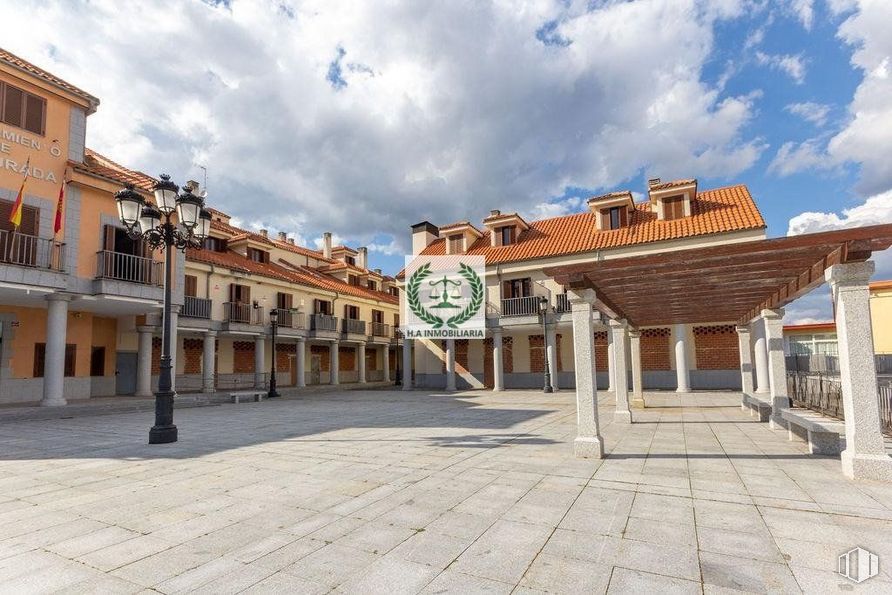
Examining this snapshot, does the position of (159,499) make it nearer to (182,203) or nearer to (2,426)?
(182,203)

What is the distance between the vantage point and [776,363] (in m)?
9.38

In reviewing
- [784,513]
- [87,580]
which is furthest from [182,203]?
[784,513]

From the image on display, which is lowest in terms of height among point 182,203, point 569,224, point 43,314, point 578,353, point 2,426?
point 2,426

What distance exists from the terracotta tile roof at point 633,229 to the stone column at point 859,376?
15388 mm

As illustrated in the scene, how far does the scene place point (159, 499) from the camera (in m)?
5.10

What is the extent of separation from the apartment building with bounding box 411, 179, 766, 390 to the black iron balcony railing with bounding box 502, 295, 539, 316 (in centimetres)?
5

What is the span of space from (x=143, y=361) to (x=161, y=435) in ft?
40.2

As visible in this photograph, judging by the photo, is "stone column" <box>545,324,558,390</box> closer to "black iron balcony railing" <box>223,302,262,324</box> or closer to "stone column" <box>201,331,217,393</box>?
"black iron balcony railing" <box>223,302,262,324</box>

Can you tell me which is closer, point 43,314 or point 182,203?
point 182,203

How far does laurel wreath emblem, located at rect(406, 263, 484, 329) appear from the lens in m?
25.5

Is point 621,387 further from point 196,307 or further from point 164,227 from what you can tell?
point 196,307

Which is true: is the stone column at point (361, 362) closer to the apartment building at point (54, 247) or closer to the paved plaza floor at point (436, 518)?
the apartment building at point (54, 247)

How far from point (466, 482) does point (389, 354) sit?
33.1 metres

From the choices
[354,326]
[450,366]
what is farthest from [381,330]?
[450,366]
